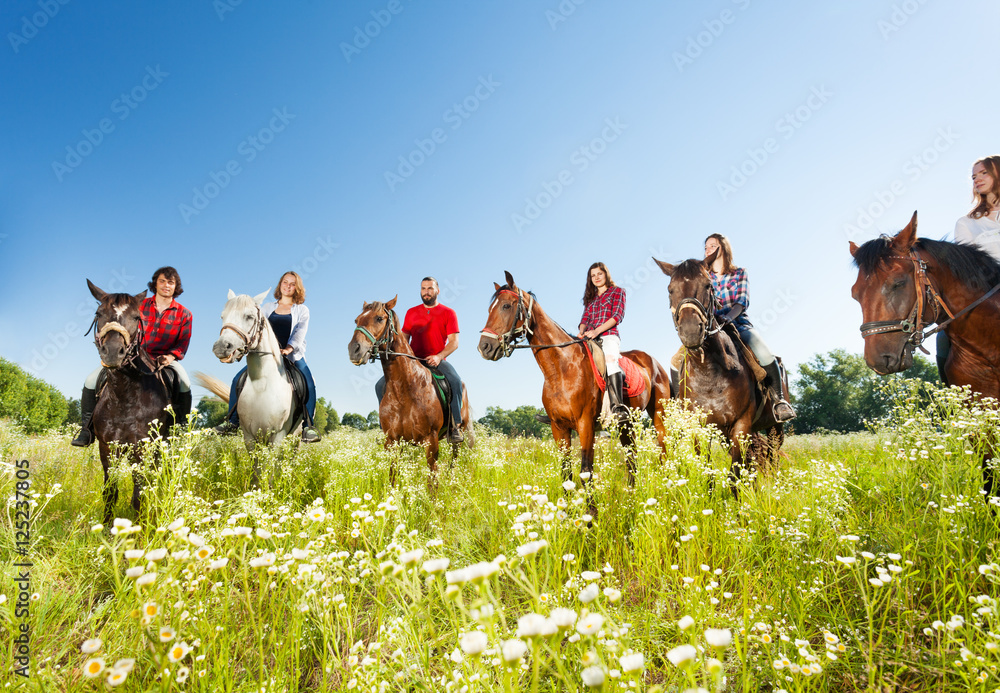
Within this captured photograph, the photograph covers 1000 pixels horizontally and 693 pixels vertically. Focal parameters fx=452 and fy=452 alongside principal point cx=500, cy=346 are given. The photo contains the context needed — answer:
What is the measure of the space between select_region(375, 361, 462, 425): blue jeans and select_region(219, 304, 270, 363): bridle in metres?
2.15

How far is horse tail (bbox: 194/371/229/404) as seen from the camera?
835 cm

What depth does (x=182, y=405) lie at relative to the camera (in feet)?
19.8

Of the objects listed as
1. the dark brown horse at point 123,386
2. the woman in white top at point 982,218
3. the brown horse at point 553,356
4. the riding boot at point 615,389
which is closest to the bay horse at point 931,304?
the woman in white top at point 982,218

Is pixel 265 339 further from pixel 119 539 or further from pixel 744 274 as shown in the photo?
pixel 744 274

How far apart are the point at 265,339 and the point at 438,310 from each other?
3.07 metres

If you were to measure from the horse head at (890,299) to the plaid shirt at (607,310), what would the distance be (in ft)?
10.8

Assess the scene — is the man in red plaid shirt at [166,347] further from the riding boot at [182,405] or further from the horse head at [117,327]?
the horse head at [117,327]

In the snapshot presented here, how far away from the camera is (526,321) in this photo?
21.6 feet

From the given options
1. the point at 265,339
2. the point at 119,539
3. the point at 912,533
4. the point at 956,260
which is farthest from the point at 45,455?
the point at 956,260

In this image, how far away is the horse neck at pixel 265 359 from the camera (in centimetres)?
666

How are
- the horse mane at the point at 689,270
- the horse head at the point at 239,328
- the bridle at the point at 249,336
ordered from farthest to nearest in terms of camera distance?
the bridle at the point at 249,336, the horse head at the point at 239,328, the horse mane at the point at 689,270

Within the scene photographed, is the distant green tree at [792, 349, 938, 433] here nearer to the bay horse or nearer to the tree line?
the tree line

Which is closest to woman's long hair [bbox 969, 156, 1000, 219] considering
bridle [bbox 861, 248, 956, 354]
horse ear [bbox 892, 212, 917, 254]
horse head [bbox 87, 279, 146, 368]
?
horse ear [bbox 892, 212, 917, 254]

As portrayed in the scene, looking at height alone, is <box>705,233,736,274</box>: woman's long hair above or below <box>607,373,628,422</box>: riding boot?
above
